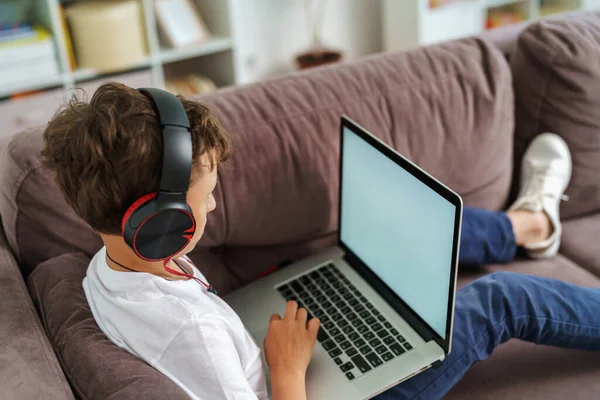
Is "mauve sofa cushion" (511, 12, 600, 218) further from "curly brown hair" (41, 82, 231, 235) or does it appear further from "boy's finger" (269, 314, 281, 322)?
"curly brown hair" (41, 82, 231, 235)

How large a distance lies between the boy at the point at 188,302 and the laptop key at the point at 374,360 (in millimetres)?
52

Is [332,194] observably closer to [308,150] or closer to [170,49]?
[308,150]

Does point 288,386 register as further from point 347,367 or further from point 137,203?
point 137,203

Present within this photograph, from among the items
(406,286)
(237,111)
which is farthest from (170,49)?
(406,286)

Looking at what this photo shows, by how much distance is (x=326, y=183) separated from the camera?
1.37 metres

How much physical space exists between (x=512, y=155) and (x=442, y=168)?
267 millimetres

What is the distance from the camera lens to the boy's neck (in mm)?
894

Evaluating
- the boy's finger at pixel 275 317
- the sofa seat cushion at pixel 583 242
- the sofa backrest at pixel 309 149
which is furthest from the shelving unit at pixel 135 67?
the sofa seat cushion at pixel 583 242

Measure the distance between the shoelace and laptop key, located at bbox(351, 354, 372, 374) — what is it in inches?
27.2

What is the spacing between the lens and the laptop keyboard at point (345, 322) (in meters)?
1.10

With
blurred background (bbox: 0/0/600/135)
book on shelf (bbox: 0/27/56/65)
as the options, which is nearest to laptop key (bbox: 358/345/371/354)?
blurred background (bbox: 0/0/600/135)

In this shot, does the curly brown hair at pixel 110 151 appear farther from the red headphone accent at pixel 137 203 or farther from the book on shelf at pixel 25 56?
the book on shelf at pixel 25 56

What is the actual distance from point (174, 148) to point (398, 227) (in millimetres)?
492

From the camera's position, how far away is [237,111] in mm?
1330
